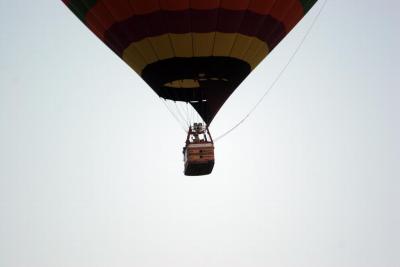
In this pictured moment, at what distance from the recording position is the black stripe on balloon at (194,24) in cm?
1195

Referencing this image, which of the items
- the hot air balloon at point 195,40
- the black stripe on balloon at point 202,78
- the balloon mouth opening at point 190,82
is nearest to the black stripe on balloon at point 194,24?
the hot air balloon at point 195,40

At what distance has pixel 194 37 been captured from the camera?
12242mm

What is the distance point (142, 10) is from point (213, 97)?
2393 mm

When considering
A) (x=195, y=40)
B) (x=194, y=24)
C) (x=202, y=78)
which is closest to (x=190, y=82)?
(x=202, y=78)

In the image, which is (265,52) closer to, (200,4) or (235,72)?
(235,72)

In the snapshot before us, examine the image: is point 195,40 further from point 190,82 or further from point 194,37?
point 190,82

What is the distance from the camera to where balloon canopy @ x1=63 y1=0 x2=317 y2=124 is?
1197cm

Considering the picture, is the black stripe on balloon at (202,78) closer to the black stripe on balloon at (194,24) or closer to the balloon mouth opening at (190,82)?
the balloon mouth opening at (190,82)

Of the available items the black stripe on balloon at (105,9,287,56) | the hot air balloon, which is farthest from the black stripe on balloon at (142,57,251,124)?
the black stripe on balloon at (105,9,287,56)

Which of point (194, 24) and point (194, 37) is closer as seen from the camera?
point (194, 24)

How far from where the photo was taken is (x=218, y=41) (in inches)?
488

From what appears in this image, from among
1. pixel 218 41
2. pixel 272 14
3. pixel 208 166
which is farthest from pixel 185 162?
pixel 272 14

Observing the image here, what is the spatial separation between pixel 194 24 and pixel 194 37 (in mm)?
298

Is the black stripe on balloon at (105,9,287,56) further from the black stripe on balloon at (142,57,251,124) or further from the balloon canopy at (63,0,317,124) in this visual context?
the black stripe on balloon at (142,57,251,124)
